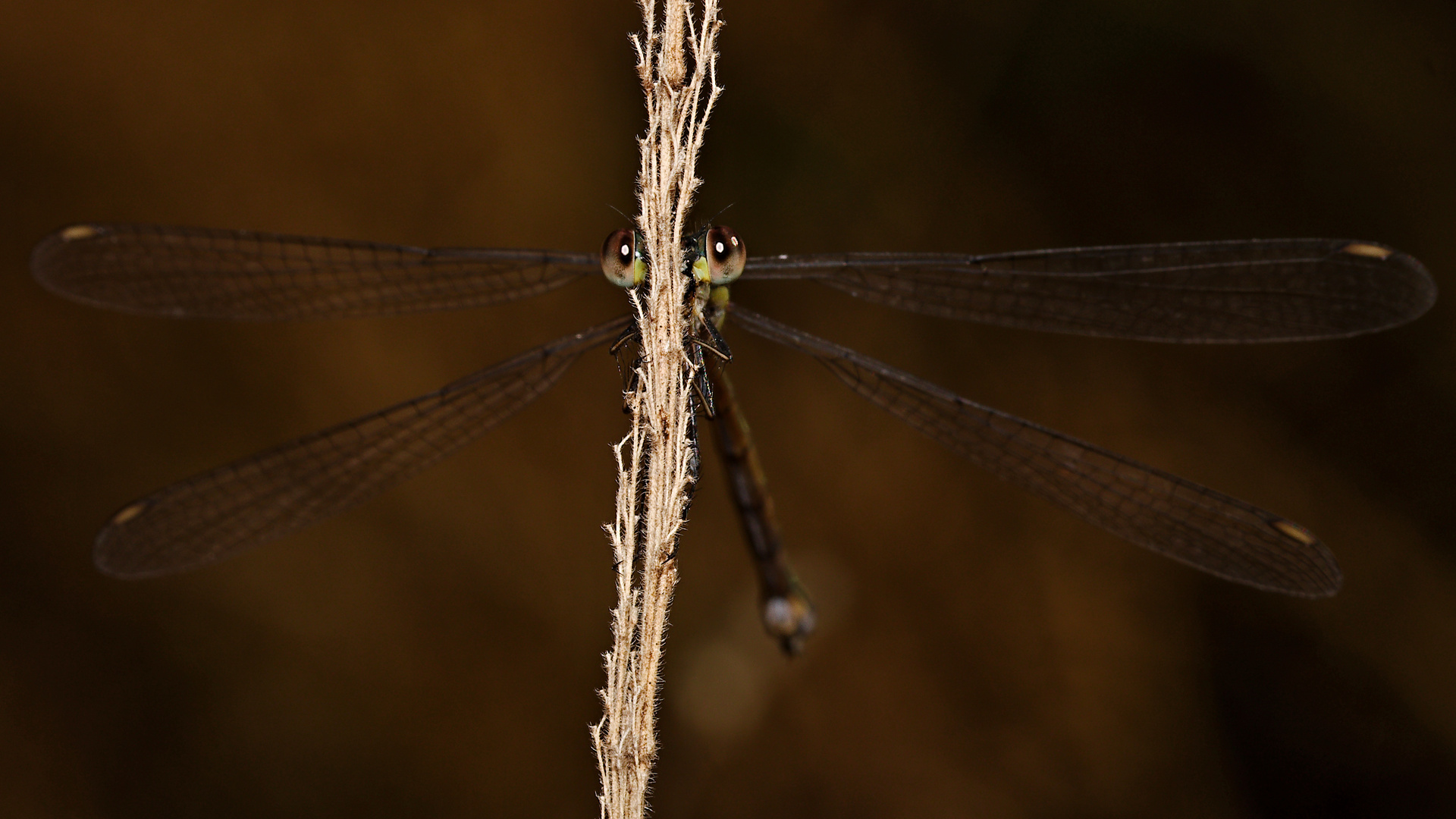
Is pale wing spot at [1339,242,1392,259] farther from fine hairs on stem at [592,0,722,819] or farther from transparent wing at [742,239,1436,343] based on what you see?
fine hairs on stem at [592,0,722,819]

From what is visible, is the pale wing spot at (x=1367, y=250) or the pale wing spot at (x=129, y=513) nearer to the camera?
the pale wing spot at (x=129, y=513)

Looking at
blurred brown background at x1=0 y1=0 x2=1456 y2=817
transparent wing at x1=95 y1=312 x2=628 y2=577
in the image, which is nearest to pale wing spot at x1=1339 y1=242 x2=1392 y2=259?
blurred brown background at x1=0 y1=0 x2=1456 y2=817

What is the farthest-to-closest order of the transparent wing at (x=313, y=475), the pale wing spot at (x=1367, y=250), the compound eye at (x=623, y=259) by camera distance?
the pale wing spot at (x=1367, y=250) → the transparent wing at (x=313, y=475) → the compound eye at (x=623, y=259)

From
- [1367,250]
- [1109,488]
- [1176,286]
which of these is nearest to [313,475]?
[1109,488]

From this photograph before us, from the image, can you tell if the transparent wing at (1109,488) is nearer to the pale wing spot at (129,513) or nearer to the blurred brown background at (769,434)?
the blurred brown background at (769,434)

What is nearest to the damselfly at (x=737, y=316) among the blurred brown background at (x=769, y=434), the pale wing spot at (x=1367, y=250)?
the pale wing spot at (x=1367, y=250)

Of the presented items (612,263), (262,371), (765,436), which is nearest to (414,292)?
(612,263)

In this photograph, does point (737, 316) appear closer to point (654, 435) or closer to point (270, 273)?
point (654, 435)
